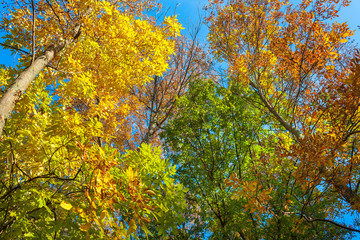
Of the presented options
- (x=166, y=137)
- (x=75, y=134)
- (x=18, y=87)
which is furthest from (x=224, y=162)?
(x=18, y=87)

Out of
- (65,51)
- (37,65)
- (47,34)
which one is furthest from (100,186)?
(47,34)

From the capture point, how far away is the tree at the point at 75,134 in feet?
6.59

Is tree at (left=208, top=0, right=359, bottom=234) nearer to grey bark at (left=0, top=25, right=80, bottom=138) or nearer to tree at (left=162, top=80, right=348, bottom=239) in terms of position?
tree at (left=162, top=80, right=348, bottom=239)

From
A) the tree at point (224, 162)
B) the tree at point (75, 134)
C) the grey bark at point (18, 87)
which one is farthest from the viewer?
the tree at point (224, 162)

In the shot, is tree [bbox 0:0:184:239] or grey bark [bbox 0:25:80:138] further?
grey bark [bbox 0:25:80:138]

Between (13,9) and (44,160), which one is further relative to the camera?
(13,9)

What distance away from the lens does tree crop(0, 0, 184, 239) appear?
201 centimetres

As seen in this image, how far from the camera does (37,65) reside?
Result: 3100mm

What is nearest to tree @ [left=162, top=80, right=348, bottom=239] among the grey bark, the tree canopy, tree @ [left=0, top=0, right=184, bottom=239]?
the tree canopy

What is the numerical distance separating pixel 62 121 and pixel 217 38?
287 inches

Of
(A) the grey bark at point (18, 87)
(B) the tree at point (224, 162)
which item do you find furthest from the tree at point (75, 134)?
(B) the tree at point (224, 162)

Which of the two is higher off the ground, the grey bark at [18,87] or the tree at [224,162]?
the tree at [224,162]

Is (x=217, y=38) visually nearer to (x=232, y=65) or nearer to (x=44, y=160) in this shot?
(x=232, y=65)

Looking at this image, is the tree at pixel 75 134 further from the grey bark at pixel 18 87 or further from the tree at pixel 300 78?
the tree at pixel 300 78
